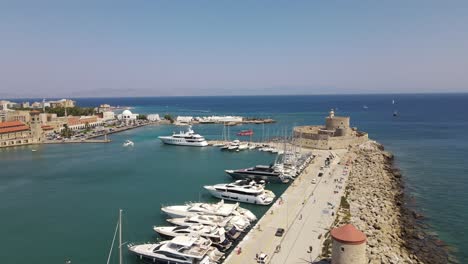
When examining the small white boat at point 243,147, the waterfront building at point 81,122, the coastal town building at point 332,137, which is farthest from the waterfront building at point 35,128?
the coastal town building at point 332,137

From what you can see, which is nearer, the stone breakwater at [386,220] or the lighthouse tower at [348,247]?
the lighthouse tower at [348,247]

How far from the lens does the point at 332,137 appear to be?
66.6 m

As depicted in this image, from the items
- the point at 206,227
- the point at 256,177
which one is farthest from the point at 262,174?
the point at 206,227

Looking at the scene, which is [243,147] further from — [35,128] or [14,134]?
[14,134]

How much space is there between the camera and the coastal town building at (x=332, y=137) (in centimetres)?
6638

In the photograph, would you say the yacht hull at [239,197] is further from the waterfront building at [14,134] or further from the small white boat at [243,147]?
the waterfront building at [14,134]

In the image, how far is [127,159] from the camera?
63.7 m

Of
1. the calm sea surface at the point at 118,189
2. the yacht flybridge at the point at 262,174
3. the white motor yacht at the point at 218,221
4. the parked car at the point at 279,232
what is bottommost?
the calm sea surface at the point at 118,189

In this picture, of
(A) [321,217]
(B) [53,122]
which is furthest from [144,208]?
(B) [53,122]

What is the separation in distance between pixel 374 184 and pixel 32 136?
79778 mm

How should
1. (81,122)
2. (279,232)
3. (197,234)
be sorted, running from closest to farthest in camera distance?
(197,234)
(279,232)
(81,122)

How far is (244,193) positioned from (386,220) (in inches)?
561

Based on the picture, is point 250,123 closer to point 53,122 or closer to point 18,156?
point 53,122

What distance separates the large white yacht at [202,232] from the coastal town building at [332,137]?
42881 mm
